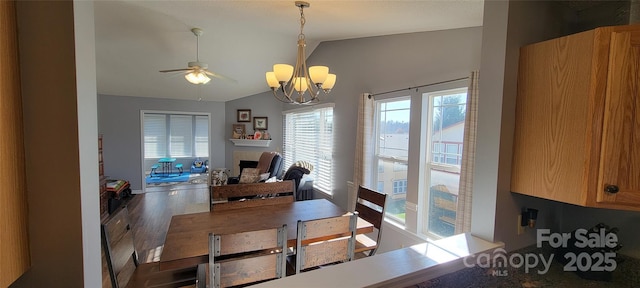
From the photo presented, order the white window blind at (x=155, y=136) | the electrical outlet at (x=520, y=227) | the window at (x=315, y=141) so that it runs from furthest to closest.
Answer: the white window blind at (x=155, y=136) < the window at (x=315, y=141) < the electrical outlet at (x=520, y=227)

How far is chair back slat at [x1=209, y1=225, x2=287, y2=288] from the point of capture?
1382 millimetres

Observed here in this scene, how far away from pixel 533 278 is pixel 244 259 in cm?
140

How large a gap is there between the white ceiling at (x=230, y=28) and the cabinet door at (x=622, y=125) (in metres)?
0.89

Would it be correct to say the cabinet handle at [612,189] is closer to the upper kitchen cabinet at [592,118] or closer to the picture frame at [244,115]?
the upper kitchen cabinet at [592,118]

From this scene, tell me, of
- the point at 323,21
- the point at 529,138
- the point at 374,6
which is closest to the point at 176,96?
the point at 323,21

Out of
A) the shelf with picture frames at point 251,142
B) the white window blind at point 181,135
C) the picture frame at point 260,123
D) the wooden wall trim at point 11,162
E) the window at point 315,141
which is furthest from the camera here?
the white window blind at point 181,135

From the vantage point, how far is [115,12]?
100 inches

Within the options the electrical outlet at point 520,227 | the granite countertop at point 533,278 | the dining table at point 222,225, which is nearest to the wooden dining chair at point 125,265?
the dining table at point 222,225

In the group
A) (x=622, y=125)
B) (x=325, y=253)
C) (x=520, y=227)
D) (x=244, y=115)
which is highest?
(x=244, y=115)

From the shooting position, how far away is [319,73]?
2156mm

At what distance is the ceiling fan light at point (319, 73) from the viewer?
215 cm

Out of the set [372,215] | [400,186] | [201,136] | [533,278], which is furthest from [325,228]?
[201,136]

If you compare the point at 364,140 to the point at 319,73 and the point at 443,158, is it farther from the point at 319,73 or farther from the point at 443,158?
the point at 319,73

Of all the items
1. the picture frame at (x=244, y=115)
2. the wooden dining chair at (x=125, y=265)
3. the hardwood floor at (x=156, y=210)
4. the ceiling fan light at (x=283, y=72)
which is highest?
the ceiling fan light at (x=283, y=72)
